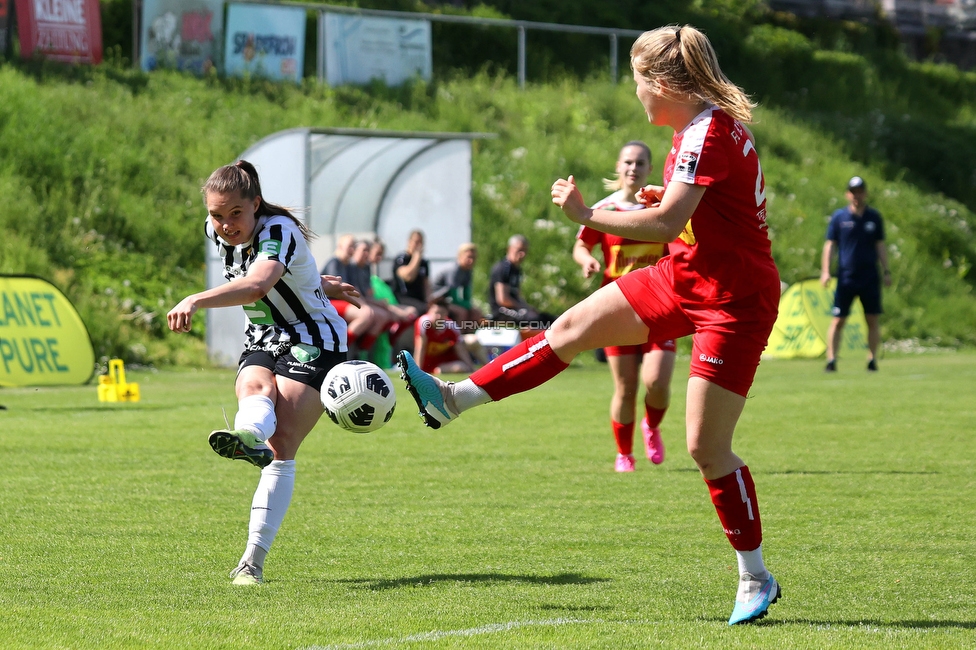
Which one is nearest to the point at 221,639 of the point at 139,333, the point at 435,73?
the point at 139,333

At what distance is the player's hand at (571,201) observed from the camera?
4.55 meters

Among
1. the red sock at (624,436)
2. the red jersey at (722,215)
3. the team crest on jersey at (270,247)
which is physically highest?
the red jersey at (722,215)

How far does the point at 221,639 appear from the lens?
4254 millimetres

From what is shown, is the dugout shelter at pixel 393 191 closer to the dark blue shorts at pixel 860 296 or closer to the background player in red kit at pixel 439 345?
the background player in red kit at pixel 439 345

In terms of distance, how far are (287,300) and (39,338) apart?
10368 mm

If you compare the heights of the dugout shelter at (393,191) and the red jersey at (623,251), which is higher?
the red jersey at (623,251)

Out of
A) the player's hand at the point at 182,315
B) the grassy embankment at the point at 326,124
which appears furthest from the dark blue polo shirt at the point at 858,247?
the player's hand at the point at 182,315

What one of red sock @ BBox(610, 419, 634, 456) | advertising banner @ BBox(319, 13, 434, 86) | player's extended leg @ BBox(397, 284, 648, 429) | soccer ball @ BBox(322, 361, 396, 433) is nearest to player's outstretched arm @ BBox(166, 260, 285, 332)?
soccer ball @ BBox(322, 361, 396, 433)

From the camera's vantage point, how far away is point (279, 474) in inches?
215

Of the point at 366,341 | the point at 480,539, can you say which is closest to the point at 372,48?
the point at 366,341

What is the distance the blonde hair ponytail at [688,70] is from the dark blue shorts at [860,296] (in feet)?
41.4

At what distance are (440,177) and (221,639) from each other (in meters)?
17.1

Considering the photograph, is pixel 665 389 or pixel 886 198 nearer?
Answer: pixel 665 389

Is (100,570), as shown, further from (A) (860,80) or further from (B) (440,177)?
(A) (860,80)
